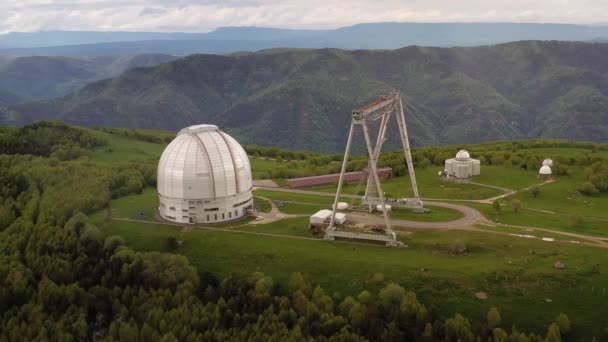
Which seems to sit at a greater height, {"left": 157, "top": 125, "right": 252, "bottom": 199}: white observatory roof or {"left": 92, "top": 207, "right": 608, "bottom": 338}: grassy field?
{"left": 157, "top": 125, "right": 252, "bottom": 199}: white observatory roof

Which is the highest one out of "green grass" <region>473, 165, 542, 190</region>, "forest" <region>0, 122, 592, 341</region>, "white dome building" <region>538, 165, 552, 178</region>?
"white dome building" <region>538, 165, 552, 178</region>

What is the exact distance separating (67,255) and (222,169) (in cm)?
2974

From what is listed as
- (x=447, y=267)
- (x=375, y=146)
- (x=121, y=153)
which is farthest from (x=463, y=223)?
(x=121, y=153)

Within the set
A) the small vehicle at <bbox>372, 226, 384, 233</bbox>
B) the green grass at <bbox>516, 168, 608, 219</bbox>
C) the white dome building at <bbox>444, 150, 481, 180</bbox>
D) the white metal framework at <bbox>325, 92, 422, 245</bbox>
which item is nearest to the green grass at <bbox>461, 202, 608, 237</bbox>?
the green grass at <bbox>516, 168, 608, 219</bbox>

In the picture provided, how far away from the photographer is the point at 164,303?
236 ft

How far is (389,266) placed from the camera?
77438 mm

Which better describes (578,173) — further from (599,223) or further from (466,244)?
(466,244)

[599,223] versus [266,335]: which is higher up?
[599,223]

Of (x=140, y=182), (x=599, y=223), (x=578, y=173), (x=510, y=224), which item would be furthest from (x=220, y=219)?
(x=578, y=173)

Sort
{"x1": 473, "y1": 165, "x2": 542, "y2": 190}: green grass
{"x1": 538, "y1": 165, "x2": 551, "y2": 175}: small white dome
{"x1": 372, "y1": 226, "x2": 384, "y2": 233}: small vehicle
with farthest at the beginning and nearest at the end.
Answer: {"x1": 538, "y1": 165, "x2": 551, "y2": 175}: small white dome
{"x1": 473, "y1": 165, "x2": 542, "y2": 190}: green grass
{"x1": 372, "y1": 226, "x2": 384, "y2": 233}: small vehicle

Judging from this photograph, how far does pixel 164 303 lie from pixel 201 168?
31.3 m

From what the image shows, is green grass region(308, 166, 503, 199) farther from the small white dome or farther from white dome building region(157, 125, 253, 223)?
white dome building region(157, 125, 253, 223)

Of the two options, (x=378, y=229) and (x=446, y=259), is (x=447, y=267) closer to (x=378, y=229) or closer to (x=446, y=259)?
(x=446, y=259)

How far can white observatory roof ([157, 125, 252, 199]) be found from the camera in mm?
97500
